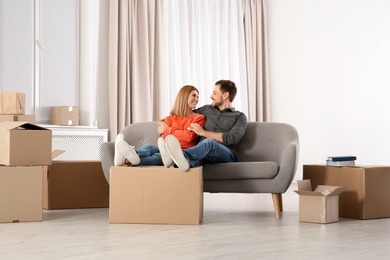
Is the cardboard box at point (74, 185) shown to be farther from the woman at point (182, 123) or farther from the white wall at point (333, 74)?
the white wall at point (333, 74)

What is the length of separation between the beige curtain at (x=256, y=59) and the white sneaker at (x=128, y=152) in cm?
351

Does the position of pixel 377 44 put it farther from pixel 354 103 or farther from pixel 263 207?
pixel 263 207

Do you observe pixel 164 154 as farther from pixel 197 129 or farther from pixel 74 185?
pixel 74 185

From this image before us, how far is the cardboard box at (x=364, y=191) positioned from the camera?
159 inches

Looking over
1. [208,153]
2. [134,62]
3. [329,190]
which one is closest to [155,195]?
[208,153]

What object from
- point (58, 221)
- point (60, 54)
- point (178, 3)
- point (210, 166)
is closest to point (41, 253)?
point (58, 221)

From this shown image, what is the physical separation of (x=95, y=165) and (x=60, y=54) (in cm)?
181

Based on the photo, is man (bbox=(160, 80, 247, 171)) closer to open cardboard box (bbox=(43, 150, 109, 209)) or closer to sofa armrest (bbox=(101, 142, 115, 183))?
sofa armrest (bbox=(101, 142, 115, 183))

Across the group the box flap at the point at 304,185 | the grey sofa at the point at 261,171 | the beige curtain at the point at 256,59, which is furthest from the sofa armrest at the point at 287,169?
the beige curtain at the point at 256,59

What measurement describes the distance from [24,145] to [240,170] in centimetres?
139

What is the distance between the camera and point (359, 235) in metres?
3.31

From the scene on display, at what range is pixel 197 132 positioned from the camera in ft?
13.9

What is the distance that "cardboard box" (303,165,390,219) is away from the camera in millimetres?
4039

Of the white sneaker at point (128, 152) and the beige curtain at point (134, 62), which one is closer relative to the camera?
the white sneaker at point (128, 152)
